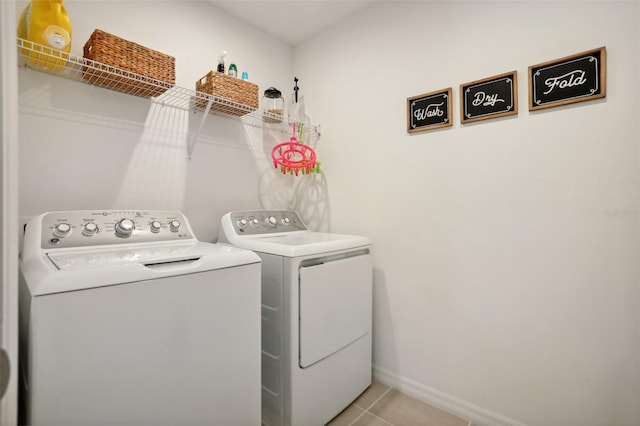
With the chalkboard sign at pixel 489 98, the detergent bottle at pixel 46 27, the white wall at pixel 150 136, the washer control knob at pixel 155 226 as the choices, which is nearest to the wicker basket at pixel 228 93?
the white wall at pixel 150 136

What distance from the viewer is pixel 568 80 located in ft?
4.43

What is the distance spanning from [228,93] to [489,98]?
4.51ft

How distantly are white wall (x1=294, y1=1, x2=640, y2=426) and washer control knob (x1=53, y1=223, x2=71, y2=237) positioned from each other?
151 cm

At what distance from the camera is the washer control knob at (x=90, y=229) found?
1.29m

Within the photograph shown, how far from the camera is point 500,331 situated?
5.13 feet

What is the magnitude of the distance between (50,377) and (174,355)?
306 millimetres

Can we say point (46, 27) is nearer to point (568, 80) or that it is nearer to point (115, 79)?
point (115, 79)

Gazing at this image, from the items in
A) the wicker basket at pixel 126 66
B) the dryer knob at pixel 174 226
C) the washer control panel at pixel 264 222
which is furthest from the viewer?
the washer control panel at pixel 264 222

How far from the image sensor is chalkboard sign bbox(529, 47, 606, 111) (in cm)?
129

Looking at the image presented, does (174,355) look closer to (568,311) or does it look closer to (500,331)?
(500,331)

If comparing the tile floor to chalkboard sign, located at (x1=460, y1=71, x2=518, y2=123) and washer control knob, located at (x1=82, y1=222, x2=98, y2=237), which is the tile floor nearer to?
washer control knob, located at (x1=82, y1=222, x2=98, y2=237)

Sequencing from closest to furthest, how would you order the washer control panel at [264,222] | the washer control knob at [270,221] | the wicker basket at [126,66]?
the wicker basket at [126,66] < the washer control panel at [264,222] < the washer control knob at [270,221]

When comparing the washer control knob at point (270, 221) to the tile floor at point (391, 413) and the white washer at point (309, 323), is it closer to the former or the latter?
the white washer at point (309, 323)

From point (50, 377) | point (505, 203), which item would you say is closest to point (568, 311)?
point (505, 203)
